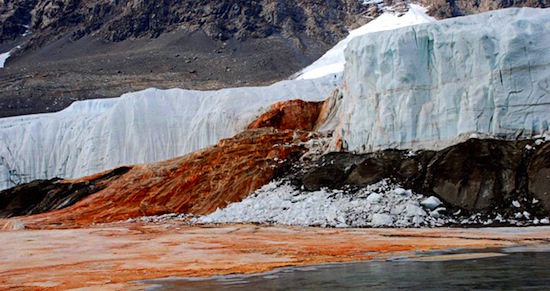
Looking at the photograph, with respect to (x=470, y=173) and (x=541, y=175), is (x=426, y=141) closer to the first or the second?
(x=470, y=173)

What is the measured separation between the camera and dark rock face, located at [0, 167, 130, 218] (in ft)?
125

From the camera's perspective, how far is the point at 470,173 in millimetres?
25094

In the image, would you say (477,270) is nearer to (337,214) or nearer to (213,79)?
(337,214)

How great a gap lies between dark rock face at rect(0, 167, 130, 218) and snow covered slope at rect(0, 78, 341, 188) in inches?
275

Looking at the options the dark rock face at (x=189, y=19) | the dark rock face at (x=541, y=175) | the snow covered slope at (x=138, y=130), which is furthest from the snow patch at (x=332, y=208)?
the dark rock face at (x=189, y=19)

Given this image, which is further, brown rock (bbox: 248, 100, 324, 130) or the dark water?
brown rock (bbox: 248, 100, 324, 130)

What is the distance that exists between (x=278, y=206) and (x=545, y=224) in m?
11.1

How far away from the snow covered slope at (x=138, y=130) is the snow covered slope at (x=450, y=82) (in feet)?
48.0

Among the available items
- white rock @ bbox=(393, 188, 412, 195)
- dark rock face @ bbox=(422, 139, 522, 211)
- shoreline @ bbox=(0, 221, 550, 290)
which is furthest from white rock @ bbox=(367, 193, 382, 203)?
shoreline @ bbox=(0, 221, 550, 290)

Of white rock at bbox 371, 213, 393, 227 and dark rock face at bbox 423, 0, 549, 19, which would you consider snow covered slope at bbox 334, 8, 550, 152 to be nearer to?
white rock at bbox 371, 213, 393, 227

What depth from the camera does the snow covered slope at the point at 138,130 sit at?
156 ft

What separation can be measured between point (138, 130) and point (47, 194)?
1043 centimetres

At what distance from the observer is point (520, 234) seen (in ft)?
64.2

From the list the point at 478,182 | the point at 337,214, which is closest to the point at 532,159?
the point at 478,182
